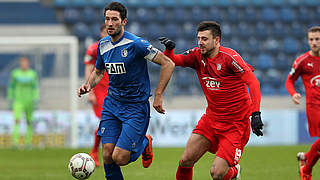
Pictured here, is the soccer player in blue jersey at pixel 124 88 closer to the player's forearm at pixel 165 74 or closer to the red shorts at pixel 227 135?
the player's forearm at pixel 165 74

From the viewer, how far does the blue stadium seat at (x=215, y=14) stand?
22.2 meters

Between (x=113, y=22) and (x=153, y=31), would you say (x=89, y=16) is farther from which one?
(x=113, y=22)

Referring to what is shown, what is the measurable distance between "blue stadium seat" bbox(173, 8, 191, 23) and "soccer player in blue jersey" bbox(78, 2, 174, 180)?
55.5 feet

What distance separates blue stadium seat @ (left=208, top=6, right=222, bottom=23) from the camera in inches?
876

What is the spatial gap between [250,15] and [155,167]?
14.4 metres

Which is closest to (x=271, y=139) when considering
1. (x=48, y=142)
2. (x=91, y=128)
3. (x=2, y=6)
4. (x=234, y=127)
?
(x=91, y=128)

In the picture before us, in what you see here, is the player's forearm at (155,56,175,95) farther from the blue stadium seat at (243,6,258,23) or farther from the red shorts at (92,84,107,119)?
the blue stadium seat at (243,6,258,23)

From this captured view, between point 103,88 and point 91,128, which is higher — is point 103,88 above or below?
above

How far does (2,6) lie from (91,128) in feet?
32.9

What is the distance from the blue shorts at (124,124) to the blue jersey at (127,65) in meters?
0.09

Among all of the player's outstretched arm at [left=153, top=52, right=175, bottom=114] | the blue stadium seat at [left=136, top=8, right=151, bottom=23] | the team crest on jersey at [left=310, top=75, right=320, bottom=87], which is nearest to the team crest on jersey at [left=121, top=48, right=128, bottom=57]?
the player's outstretched arm at [left=153, top=52, right=175, bottom=114]

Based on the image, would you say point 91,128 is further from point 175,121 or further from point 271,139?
point 271,139

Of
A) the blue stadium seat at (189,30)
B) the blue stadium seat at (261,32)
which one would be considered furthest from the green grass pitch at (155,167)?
the blue stadium seat at (261,32)

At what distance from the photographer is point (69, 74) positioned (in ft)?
49.2
